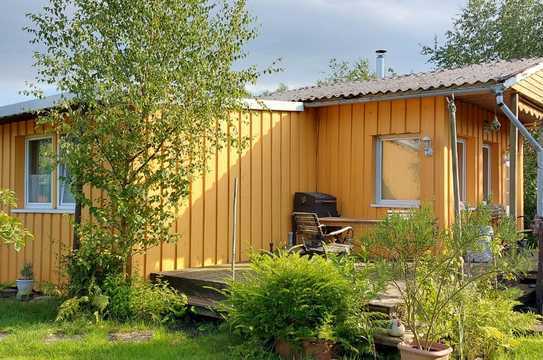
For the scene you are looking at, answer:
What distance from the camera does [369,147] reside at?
9273 mm

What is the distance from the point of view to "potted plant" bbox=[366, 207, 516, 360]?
4773 mm

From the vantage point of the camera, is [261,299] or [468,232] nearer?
[468,232]

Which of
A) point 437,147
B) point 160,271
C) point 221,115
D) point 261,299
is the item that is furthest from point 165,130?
point 437,147

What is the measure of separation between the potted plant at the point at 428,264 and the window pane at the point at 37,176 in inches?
244

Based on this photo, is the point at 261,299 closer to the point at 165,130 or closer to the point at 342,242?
the point at 165,130

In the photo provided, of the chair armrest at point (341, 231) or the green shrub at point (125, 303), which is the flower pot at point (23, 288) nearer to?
the green shrub at point (125, 303)

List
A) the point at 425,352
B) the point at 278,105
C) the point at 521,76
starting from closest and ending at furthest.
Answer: the point at 425,352
the point at 521,76
the point at 278,105

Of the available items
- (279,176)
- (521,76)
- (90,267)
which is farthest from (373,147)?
(90,267)

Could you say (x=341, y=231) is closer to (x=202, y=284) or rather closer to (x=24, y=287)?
(x=202, y=284)

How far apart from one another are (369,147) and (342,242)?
60.8 inches

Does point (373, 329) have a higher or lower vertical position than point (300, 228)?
lower

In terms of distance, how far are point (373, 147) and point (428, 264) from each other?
4.52 meters

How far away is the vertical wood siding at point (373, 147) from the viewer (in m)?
8.41

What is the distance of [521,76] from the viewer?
7.95m
